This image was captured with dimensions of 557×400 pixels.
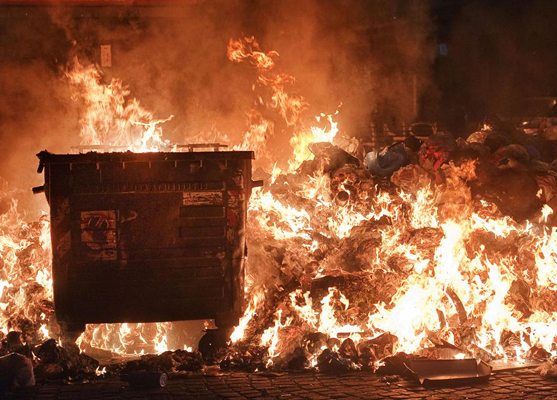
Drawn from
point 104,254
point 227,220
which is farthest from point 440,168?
point 104,254

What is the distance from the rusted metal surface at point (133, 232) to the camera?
731 centimetres

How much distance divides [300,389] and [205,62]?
759cm

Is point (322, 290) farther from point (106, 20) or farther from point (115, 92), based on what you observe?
point (106, 20)

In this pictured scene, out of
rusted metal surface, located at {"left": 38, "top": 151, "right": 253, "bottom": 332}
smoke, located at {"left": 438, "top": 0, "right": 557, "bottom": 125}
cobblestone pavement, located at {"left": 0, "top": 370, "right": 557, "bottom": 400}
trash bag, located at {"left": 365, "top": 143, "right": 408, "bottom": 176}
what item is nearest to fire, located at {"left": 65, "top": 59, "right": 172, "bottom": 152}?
trash bag, located at {"left": 365, "top": 143, "right": 408, "bottom": 176}

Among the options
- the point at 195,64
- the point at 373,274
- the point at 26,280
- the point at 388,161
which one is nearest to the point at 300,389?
the point at 373,274

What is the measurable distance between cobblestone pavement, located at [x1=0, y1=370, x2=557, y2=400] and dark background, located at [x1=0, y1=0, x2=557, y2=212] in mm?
5977

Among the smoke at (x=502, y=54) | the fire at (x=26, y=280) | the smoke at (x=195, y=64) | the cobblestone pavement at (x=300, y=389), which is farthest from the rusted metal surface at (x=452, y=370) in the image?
the smoke at (x=502, y=54)

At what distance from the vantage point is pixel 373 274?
804 centimetres

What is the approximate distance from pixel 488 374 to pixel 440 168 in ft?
9.52

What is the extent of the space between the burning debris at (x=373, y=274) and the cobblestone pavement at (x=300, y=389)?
324 mm

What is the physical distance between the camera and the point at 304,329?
7742 millimetres

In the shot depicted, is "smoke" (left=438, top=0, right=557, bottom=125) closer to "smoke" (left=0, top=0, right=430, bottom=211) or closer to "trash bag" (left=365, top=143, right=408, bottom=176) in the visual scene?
"smoke" (left=0, top=0, right=430, bottom=211)

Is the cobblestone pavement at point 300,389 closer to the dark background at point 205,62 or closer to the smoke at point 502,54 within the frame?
the dark background at point 205,62

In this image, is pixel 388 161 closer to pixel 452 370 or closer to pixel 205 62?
pixel 452 370
